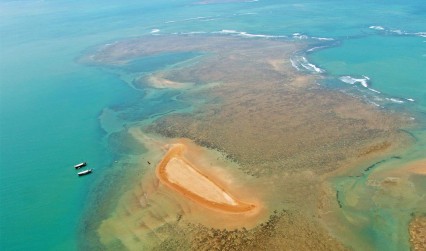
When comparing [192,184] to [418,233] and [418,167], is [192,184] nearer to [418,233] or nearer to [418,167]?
[418,233]

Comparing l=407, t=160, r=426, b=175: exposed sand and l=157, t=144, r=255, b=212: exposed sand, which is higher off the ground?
l=407, t=160, r=426, b=175: exposed sand

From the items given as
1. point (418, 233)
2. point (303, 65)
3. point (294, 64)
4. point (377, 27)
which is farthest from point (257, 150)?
point (377, 27)

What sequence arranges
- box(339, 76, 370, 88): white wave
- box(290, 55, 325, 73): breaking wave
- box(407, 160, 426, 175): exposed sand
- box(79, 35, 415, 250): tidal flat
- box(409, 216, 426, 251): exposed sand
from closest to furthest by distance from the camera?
1. box(409, 216, 426, 251): exposed sand
2. box(79, 35, 415, 250): tidal flat
3. box(407, 160, 426, 175): exposed sand
4. box(339, 76, 370, 88): white wave
5. box(290, 55, 325, 73): breaking wave

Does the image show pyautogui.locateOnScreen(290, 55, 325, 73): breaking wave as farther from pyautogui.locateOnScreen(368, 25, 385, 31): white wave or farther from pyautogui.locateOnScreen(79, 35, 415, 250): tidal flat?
pyautogui.locateOnScreen(368, 25, 385, 31): white wave

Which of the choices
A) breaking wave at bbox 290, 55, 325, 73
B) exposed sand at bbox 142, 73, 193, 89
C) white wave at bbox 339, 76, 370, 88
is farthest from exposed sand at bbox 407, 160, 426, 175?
exposed sand at bbox 142, 73, 193, 89

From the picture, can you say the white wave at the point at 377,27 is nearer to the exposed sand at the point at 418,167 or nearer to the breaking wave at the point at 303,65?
the breaking wave at the point at 303,65

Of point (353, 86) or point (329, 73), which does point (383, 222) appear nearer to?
point (353, 86)
